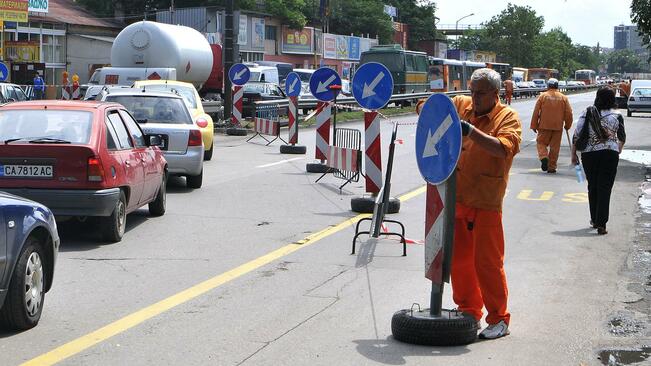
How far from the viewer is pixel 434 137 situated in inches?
254

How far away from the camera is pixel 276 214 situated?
13242 mm

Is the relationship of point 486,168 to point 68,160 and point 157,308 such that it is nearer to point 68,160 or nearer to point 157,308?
point 157,308

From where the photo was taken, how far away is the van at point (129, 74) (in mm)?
30641

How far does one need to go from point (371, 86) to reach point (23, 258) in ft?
24.2

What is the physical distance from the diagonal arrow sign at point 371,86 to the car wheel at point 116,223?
154 inches

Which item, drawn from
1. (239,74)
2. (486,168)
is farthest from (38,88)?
(486,168)

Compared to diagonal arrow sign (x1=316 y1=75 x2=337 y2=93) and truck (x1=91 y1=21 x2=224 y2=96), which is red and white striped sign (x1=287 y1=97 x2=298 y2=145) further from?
truck (x1=91 y1=21 x2=224 y2=96)

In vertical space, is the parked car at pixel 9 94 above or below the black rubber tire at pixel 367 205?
above

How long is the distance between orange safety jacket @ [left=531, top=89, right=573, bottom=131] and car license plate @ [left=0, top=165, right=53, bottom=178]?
38.2 feet

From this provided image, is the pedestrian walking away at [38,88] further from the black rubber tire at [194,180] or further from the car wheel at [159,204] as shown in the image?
the car wheel at [159,204]

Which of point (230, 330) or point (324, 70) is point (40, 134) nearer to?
point (230, 330)

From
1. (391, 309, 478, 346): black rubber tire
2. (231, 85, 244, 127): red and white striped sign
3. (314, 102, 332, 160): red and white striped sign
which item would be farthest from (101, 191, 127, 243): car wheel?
(231, 85, 244, 127): red and white striped sign

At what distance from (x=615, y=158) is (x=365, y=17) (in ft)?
A: 298

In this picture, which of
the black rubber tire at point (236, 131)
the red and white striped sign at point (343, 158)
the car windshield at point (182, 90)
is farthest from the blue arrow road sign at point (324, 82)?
the black rubber tire at point (236, 131)
